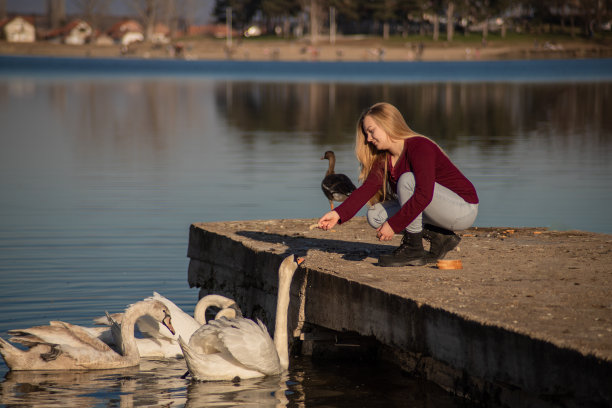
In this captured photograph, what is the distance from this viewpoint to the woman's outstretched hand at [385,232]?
7258mm

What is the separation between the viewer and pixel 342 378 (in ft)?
25.4

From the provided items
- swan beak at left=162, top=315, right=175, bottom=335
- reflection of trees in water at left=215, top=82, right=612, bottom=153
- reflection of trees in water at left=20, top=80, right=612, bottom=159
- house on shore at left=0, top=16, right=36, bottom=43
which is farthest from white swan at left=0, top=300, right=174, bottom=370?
house on shore at left=0, top=16, right=36, bottom=43

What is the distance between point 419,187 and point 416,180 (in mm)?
71

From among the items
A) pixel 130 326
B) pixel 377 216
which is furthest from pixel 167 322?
pixel 377 216

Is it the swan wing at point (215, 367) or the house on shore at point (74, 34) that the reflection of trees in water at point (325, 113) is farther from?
the house on shore at point (74, 34)

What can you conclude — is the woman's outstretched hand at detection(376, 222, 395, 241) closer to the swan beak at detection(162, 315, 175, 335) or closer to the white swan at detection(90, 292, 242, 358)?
the white swan at detection(90, 292, 242, 358)

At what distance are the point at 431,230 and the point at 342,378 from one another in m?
1.54

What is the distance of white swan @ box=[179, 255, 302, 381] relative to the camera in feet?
23.5

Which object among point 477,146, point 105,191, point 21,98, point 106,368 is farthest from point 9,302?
point 21,98

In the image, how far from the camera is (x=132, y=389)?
24.7 ft

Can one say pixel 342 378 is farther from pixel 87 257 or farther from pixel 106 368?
pixel 87 257

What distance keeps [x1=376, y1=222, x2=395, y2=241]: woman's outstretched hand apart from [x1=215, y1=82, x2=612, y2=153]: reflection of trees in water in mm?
18835

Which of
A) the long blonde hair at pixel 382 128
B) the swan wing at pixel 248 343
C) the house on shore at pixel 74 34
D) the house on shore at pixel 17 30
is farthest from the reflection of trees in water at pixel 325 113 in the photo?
the house on shore at pixel 74 34

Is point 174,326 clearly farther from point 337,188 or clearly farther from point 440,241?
point 337,188
